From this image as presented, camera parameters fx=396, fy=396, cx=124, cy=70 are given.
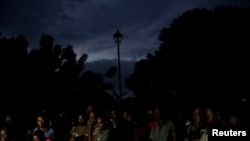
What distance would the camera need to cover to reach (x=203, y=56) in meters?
34.1

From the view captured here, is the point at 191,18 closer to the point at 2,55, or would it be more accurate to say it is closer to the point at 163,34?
the point at 163,34

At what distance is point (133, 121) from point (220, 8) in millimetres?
27399

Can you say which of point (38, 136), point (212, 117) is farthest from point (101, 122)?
point (212, 117)

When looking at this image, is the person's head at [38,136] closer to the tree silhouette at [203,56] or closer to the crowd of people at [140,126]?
the crowd of people at [140,126]

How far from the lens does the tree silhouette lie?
3222 cm

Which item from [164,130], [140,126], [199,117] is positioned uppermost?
[199,117]

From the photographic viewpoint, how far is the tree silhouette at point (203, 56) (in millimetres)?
32219

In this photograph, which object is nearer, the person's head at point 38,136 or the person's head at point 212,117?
the person's head at point 212,117

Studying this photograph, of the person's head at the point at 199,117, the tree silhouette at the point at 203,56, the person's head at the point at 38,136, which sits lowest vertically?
the person's head at the point at 38,136

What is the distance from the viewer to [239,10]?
34844 millimetres

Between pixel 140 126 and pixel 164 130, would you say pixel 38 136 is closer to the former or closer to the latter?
pixel 140 126

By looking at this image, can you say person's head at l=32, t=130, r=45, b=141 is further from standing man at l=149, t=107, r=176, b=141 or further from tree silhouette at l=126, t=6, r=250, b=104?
tree silhouette at l=126, t=6, r=250, b=104

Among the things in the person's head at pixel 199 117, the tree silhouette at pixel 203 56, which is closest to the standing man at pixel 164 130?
the person's head at pixel 199 117

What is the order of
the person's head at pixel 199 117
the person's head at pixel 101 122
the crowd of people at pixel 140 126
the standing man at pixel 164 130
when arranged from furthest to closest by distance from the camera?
the person's head at pixel 101 122
the standing man at pixel 164 130
the person's head at pixel 199 117
the crowd of people at pixel 140 126
